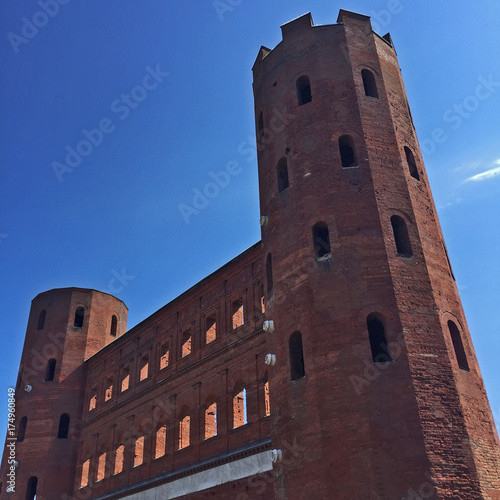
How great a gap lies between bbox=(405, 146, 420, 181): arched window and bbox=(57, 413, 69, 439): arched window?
2002 cm

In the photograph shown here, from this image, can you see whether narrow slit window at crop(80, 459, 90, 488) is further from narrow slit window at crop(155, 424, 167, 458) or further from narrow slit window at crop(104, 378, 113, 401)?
narrow slit window at crop(155, 424, 167, 458)

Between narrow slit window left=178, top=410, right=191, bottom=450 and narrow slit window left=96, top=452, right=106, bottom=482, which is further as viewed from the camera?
narrow slit window left=96, top=452, right=106, bottom=482

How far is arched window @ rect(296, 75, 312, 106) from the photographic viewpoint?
18.5 m

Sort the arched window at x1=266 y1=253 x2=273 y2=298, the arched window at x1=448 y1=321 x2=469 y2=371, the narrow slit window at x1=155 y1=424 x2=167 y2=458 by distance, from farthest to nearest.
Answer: the narrow slit window at x1=155 y1=424 x2=167 y2=458 → the arched window at x1=266 y1=253 x2=273 y2=298 → the arched window at x1=448 y1=321 x2=469 y2=371

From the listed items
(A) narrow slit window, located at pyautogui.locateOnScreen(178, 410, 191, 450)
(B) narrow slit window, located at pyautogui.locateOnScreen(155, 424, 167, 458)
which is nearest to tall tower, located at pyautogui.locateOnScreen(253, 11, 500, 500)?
(A) narrow slit window, located at pyautogui.locateOnScreen(178, 410, 191, 450)

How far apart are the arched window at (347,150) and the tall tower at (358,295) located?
0.03 metres

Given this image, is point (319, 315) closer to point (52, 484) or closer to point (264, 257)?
point (264, 257)

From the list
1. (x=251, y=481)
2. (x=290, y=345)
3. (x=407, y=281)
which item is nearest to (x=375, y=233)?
(x=407, y=281)

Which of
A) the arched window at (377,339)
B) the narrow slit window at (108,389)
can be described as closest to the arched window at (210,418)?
the arched window at (377,339)

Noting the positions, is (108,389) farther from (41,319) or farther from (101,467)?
(41,319)

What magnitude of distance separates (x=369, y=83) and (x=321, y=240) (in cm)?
581

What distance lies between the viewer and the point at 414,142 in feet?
60.0

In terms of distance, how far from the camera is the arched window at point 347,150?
16911mm

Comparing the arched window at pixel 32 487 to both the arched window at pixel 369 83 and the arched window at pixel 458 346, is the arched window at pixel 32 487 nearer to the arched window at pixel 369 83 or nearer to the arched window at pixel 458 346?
the arched window at pixel 458 346
